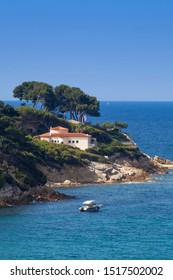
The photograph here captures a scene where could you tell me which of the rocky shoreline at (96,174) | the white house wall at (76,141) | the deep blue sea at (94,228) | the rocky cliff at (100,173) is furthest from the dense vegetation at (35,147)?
the deep blue sea at (94,228)

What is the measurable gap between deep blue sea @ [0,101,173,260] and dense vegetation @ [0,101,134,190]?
218 inches

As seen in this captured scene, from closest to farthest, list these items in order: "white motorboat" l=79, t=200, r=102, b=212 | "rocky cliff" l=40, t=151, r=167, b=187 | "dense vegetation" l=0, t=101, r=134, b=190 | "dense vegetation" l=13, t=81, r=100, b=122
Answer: "white motorboat" l=79, t=200, r=102, b=212
"dense vegetation" l=0, t=101, r=134, b=190
"rocky cliff" l=40, t=151, r=167, b=187
"dense vegetation" l=13, t=81, r=100, b=122

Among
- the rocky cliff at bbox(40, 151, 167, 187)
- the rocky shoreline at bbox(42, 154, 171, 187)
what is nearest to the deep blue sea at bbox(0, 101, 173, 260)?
the rocky shoreline at bbox(42, 154, 171, 187)

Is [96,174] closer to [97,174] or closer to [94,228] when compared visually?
[97,174]

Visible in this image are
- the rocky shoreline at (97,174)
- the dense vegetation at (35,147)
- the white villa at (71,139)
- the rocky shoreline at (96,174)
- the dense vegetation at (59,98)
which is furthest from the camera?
the dense vegetation at (59,98)

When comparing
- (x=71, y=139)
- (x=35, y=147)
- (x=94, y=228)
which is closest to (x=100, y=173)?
(x=35, y=147)

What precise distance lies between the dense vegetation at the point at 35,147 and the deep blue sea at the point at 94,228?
5.54 meters

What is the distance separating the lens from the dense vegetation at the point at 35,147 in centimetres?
9325

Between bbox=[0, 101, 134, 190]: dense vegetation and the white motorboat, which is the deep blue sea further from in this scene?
bbox=[0, 101, 134, 190]: dense vegetation

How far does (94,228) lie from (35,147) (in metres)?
37.9

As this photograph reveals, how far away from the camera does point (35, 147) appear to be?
365 ft

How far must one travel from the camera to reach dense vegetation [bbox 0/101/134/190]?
93.2m

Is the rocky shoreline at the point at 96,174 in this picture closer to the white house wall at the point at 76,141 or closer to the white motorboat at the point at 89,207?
the white house wall at the point at 76,141

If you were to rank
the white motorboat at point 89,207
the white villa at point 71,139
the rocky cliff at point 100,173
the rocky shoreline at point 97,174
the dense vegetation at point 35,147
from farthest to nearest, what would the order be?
the white villa at point 71,139, the rocky cliff at point 100,173, the rocky shoreline at point 97,174, the dense vegetation at point 35,147, the white motorboat at point 89,207
